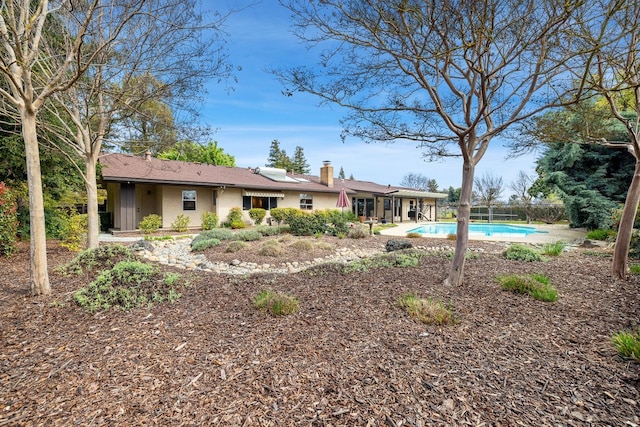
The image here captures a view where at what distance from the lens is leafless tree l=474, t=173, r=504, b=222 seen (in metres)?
30.7

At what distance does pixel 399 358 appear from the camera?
288 centimetres

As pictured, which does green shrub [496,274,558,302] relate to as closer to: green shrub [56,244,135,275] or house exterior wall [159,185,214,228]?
green shrub [56,244,135,275]

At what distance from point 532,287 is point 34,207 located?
23.9ft

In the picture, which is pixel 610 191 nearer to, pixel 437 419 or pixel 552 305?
pixel 552 305

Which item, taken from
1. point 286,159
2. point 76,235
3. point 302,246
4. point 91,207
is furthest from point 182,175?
point 286,159

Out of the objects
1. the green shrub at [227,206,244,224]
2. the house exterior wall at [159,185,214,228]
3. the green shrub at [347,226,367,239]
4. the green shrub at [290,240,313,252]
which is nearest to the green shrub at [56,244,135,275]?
the green shrub at [290,240,313,252]

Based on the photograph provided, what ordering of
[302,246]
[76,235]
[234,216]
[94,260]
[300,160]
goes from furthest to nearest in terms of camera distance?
1. [300,160]
2. [234,216]
3. [302,246]
4. [76,235]
5. [94,260]

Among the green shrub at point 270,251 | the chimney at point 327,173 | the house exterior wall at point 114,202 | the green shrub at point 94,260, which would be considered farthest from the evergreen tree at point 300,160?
the green shrub at point 94,260

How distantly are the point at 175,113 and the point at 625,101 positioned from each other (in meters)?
10.1

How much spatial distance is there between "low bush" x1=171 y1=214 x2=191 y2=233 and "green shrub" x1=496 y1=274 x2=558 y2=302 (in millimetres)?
14927

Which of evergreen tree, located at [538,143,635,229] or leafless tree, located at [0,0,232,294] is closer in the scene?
leafless tree, located at [0,0,232,294]

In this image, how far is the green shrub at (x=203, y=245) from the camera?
33.4ft

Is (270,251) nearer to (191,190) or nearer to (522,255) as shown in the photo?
(522,255)

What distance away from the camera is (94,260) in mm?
6098
